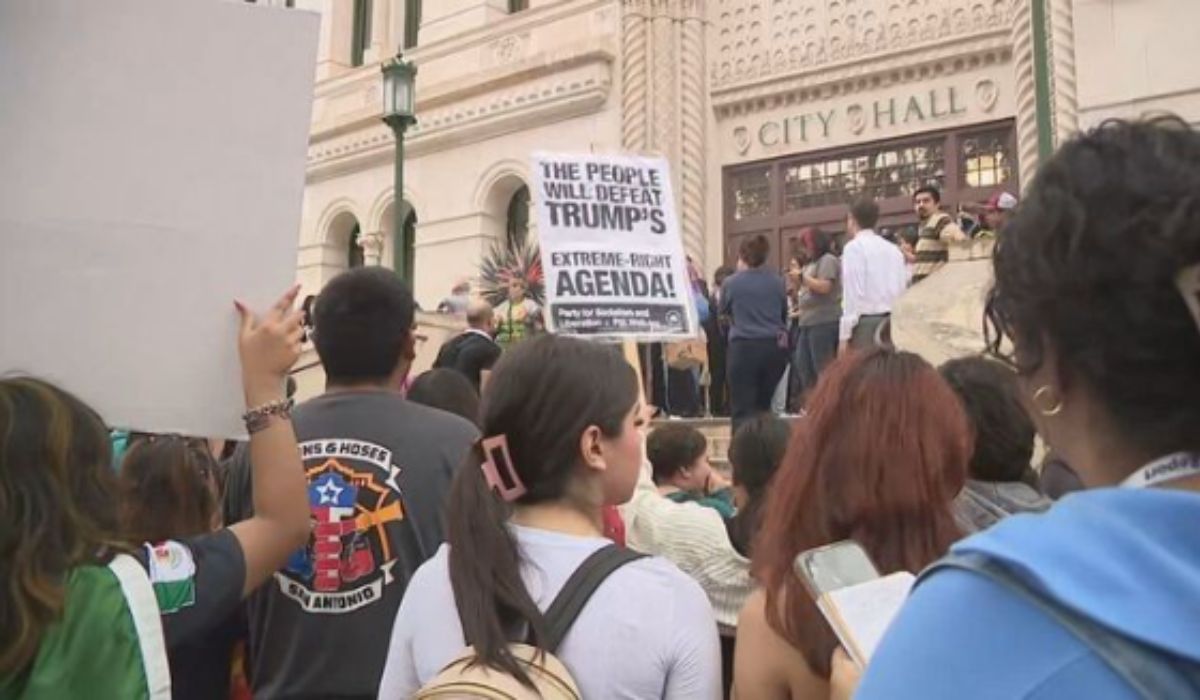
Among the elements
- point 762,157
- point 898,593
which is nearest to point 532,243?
point 762,157

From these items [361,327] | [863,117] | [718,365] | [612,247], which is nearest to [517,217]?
[863,117]

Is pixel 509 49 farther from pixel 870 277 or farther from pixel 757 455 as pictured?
pixel 757 455

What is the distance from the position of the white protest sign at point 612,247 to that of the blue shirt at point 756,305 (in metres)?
2.28

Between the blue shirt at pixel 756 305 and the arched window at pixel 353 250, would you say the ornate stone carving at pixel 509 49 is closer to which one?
the arched window at pixel 353 250

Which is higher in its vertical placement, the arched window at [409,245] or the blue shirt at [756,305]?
the arched window at [409,245]

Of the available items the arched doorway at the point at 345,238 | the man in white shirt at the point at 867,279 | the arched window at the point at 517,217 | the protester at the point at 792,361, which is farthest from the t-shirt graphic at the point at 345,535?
the arched doorway at the point at 345,238

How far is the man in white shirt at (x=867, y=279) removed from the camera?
8.84 m

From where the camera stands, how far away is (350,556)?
→ 2.77 meters

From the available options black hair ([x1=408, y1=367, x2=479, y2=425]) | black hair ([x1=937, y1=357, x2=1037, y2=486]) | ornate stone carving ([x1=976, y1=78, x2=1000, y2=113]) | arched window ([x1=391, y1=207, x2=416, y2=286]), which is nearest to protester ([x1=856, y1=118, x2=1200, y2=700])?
black hair ([x1=937, y1=357, x2=1037, y2=486])

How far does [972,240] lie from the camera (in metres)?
9.39

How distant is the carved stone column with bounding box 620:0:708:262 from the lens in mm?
16078

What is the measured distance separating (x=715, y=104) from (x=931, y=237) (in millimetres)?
6725

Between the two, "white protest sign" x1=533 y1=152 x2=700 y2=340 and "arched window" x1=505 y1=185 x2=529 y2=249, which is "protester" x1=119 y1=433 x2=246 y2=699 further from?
"arched window" x1=505 y1=185 x2=529 y2=249

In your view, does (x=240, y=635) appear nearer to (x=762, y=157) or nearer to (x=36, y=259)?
(x=36, y=259)
